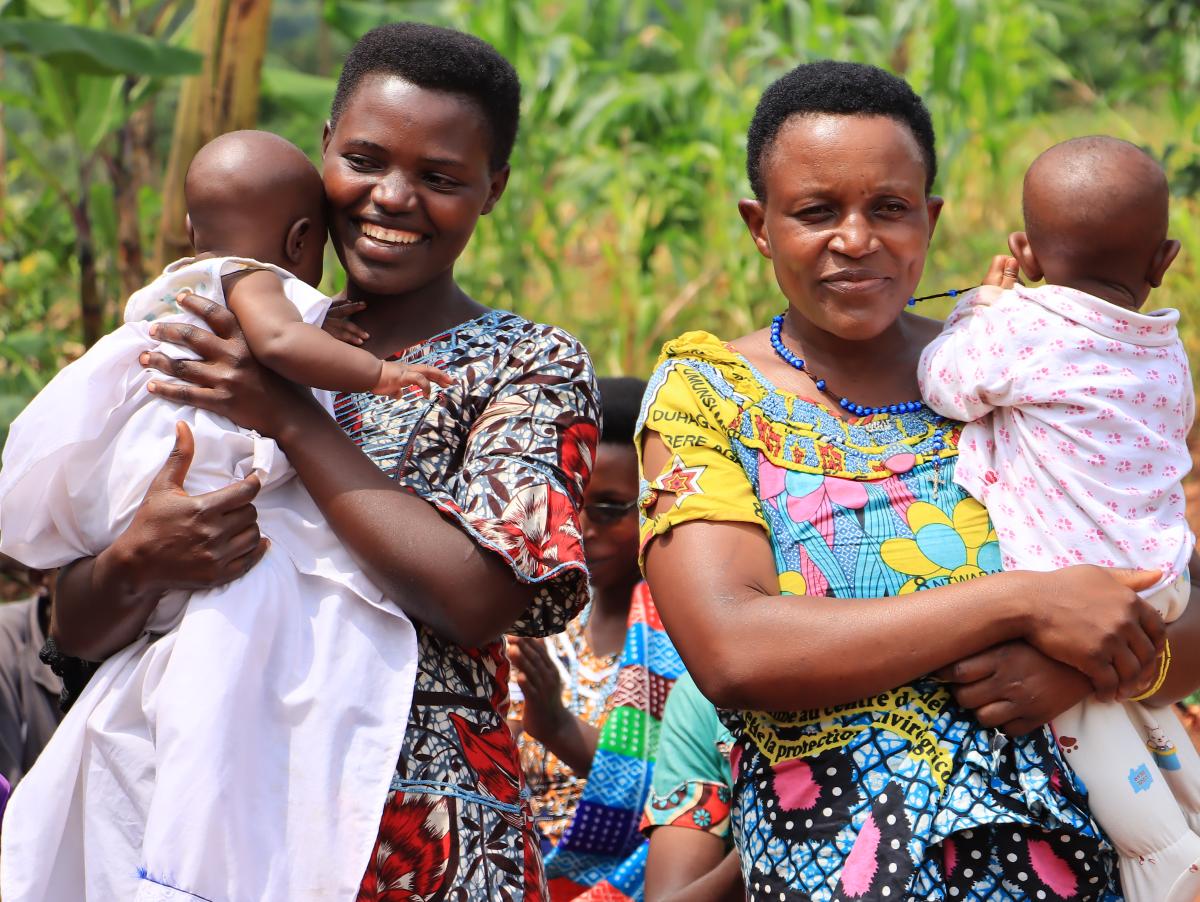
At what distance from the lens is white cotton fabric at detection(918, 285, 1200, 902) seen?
2.03 metres

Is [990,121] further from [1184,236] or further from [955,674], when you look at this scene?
[955,674]

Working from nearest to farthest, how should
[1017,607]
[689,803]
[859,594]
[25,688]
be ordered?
[1017,607] → [859,594] → [689,803] → [25,688]

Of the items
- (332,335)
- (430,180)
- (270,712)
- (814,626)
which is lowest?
(270,712)

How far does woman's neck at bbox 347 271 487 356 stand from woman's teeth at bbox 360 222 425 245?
10 cm

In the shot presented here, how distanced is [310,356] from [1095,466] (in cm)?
118

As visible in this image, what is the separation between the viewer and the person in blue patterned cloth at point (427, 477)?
194cm

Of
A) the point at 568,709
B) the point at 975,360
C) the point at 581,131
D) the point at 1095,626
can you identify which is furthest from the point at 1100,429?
the point at 581,131

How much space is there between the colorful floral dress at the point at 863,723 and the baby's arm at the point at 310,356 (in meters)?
0.44

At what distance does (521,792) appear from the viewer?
2127mm

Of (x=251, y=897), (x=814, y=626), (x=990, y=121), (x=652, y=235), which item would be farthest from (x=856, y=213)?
(x=990, y=121)

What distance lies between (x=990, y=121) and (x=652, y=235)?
2.02 m

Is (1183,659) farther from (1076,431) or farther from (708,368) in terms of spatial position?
(708,368)

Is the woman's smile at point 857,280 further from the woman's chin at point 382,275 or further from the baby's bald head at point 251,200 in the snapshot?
the baby's bald head at point 251,200

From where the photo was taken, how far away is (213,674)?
1.84 metres
